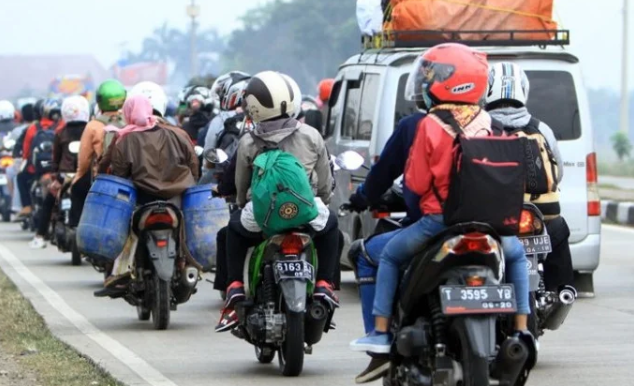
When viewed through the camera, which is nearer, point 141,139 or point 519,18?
point 141,139

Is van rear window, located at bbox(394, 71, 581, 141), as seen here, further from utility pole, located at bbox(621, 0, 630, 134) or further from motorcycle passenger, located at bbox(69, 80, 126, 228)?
utility pole, located at bbox(621, 0, 630, 134)

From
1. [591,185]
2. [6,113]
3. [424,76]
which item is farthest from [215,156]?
[6,113]

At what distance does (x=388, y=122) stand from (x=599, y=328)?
2429mm

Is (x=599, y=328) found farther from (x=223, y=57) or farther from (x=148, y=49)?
(x=148, y=49)

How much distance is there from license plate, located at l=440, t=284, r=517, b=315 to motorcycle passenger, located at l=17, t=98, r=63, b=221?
45.0ft

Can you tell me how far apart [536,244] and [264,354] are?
178 cm

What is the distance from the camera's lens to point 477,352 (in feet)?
23.5

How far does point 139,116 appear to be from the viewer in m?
11.9

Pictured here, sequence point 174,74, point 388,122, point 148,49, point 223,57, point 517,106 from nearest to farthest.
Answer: point 517,106
point 388,122
point 223,57
point 174,74
point 148,49

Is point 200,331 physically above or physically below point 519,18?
below

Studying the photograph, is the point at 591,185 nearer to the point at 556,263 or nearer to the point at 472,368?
the point at 556,263

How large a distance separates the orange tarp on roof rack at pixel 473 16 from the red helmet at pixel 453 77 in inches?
254

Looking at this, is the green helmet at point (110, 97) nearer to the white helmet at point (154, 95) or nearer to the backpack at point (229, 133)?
the white helmet at point (154, 95)

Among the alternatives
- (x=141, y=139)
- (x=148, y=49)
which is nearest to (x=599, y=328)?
(x=141, y=139)
